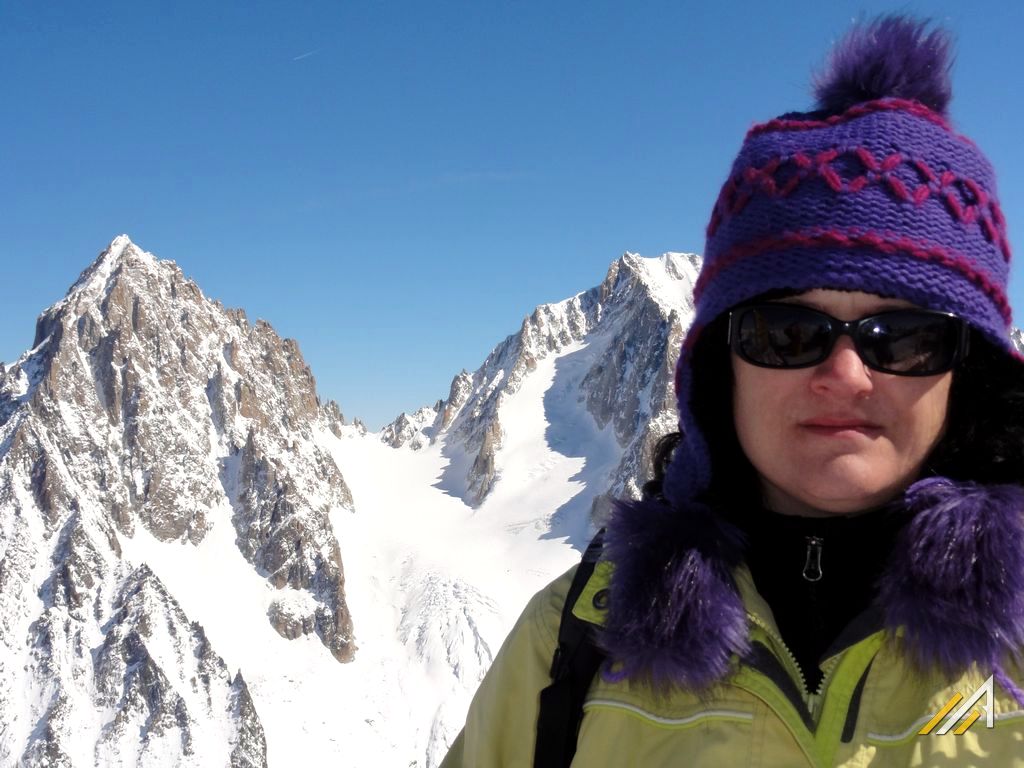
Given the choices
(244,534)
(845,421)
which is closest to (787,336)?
(845,421)

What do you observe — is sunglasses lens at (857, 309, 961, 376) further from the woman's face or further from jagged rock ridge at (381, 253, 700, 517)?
jagged rock ridge at (381, 253, 700, 517)

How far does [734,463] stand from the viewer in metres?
3.48

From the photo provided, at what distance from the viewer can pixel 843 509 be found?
285 cm

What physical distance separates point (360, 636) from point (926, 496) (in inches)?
4278

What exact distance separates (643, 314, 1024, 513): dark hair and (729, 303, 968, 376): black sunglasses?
424 millimetres

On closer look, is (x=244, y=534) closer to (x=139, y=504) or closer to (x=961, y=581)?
(x=139, y=504)

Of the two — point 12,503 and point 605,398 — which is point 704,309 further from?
point 605,398

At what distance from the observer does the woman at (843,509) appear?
8.29ft

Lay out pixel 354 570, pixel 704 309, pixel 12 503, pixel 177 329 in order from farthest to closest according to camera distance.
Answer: pixel 177 329 < pixel 354 570 < pixel 12 503 < pixel 704 309

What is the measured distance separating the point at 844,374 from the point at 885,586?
32.2 inches

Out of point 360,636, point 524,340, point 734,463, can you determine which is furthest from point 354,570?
point 734,463

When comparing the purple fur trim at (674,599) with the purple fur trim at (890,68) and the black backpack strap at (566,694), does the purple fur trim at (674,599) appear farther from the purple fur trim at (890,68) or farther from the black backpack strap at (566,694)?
the purple fur trim at (890,68)

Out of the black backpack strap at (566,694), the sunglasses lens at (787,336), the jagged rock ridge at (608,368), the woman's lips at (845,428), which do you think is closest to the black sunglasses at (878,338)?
the sunglasses lens at (787,336)

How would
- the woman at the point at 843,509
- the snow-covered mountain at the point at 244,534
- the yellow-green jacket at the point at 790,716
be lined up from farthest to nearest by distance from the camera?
the snow-covered mountain at the point at 244,534 → the woman at the point at 843,509 → the yellow-green jacket at the point at 790,716
